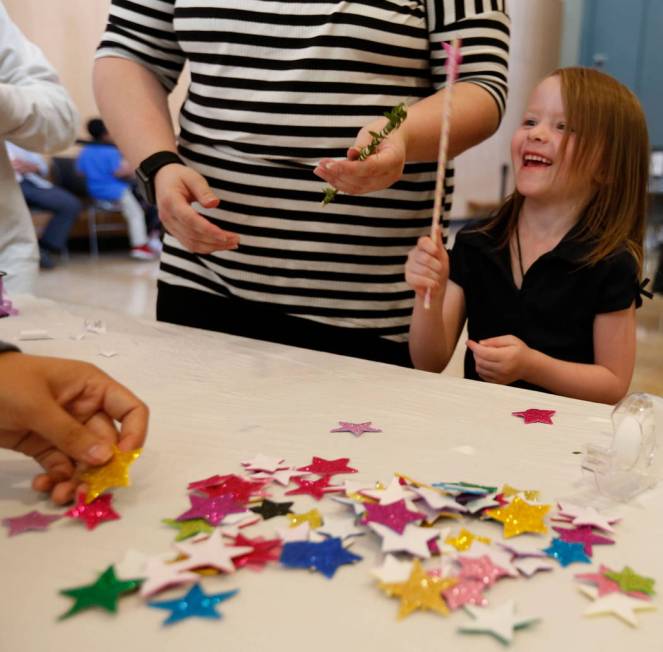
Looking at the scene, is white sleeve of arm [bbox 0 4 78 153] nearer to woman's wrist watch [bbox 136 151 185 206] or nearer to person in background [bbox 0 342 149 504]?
woman's wrist watch [bbox 136 151 185 206]

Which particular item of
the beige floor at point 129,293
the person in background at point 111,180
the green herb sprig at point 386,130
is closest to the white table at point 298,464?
the green herb sprig at point 386,130

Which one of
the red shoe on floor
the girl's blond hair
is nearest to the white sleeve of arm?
the girl's blond hair

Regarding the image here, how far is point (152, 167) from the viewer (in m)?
0.98

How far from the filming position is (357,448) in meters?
0.67

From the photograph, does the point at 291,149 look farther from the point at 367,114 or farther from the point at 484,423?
the point at 484,423

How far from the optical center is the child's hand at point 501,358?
0.96 meters

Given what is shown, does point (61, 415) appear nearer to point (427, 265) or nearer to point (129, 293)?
point (427, 265)

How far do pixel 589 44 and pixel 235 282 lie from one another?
6.83 meters

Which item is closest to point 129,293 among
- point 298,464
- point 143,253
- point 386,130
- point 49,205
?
point 49,205

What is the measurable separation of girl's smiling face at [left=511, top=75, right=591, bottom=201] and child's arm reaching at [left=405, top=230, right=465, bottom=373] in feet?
0.70

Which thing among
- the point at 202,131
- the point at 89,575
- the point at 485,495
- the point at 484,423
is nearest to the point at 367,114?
the point at 202,131

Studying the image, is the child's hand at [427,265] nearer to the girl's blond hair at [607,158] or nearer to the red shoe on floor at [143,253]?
the girl's blond hair at [607,158]

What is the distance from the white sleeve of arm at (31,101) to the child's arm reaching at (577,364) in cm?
99

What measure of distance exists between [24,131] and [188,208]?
72cm
